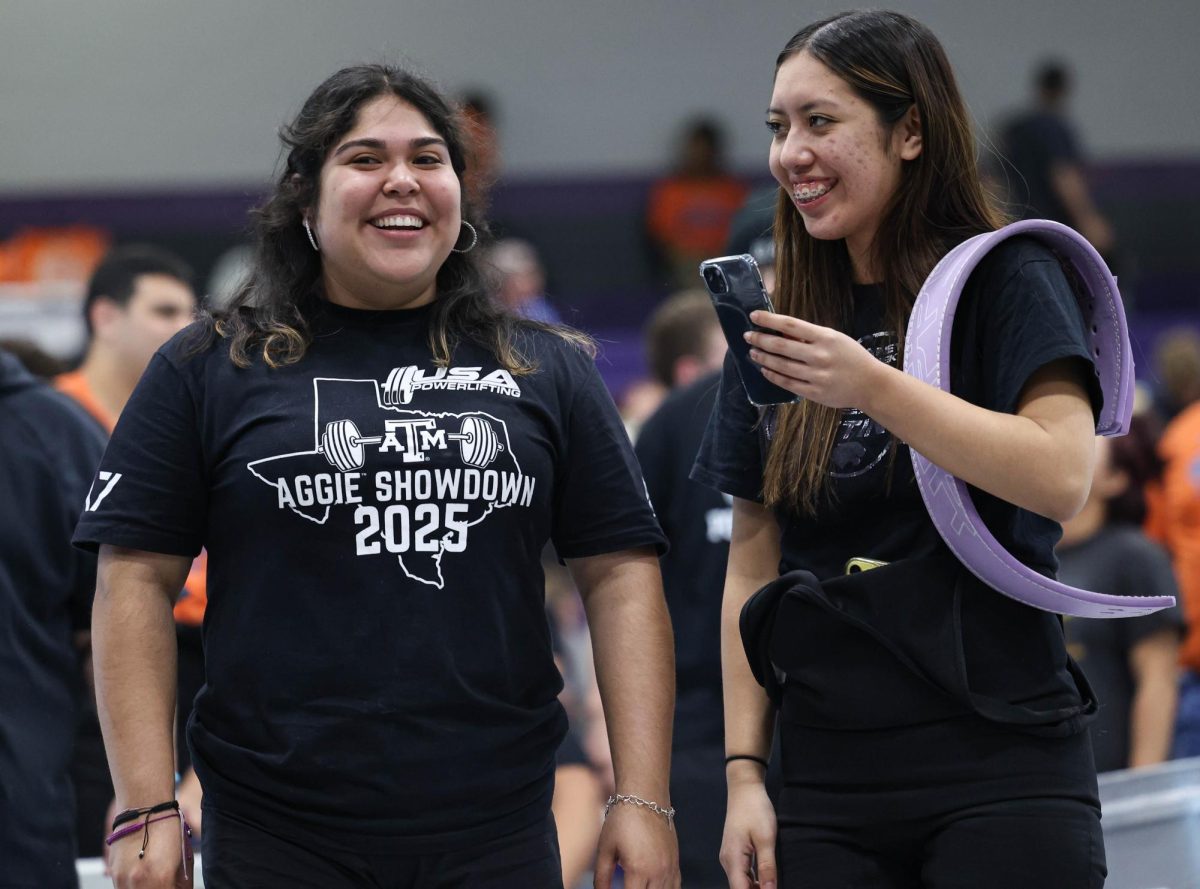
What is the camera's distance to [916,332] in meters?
2.09

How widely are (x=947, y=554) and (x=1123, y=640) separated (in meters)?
2.67

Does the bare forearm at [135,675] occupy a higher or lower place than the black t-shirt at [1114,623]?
higher

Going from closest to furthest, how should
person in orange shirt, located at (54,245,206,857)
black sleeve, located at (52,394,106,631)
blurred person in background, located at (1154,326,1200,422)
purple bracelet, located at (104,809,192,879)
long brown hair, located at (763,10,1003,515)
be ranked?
long brown hair, located at (763,10,1003,515)
purple bracelet, located at (104,809,192,879)
black sleeve, located at (52,394,106,631)
person in orange shirt, located at (54,245,206,857)
blurred person in background, located at (1154,326,1200,422)

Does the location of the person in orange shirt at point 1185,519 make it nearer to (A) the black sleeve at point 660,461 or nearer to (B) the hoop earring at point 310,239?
(A) the black sleeve at point 660,461

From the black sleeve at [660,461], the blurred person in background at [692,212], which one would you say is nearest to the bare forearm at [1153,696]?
the black sleeve at [660,461]

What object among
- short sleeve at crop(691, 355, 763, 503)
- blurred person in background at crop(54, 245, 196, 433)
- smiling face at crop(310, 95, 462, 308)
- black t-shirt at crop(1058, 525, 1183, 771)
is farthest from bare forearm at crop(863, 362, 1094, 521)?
blurred person in background at crop(54, 245, 196, 433)

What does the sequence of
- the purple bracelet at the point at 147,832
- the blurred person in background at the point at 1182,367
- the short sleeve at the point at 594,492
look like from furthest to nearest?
the blurred person in background at the point at 1182,367
the short sleeve at the point at 594,492
the purple bracelet at the point at 147,832

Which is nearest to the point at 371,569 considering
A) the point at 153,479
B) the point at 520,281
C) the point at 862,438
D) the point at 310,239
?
the point at 153,479

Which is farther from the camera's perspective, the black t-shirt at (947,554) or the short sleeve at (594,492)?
the short sleeve at (594,492)

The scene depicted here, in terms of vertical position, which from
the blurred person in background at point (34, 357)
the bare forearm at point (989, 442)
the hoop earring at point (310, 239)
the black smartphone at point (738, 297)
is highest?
the hoop earring at point (310, 239)

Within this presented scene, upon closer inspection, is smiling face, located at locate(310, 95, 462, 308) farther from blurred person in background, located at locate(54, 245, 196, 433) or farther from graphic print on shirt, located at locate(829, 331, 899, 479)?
blurred person in background, located at locate(54, 245, 196, 433)

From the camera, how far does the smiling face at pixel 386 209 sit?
2.48 meters

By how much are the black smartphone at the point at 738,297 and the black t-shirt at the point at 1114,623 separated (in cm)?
271

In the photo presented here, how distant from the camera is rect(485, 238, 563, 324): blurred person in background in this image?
2736 millimetres
